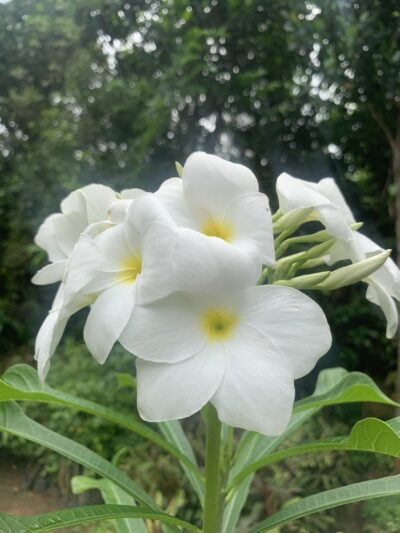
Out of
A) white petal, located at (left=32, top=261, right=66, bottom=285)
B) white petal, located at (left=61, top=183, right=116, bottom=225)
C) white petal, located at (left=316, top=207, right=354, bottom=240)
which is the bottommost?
white petal, located at (left=316, top=207, right=354, bottom=240)

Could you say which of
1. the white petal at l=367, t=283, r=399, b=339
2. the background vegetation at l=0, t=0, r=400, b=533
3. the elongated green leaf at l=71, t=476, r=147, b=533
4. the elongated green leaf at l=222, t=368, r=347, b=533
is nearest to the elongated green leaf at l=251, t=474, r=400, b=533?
the elongated green leaf at l=222, t=368, r=347, b=533

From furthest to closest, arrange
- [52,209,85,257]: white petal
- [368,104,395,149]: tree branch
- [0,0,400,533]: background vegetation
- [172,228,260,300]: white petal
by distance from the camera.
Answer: [368,104,395,149]: tree branch < [0,0,400,533]: background vegetation < [52,209,85,257]: white petal < [172,228,260,300]: white petal

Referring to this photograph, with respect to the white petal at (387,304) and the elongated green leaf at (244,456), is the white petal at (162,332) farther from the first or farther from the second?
the elongated green leaf at (244,456)

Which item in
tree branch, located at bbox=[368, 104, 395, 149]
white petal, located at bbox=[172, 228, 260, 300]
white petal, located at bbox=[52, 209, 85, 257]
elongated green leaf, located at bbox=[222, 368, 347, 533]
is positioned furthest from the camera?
tree branch, located at bbox=[368, 104, 395, 149]

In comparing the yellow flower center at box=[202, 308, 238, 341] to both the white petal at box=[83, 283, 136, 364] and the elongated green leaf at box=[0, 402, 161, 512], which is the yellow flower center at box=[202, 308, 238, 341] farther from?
the elongated green leaf at box=[0, 402, 161, 512]

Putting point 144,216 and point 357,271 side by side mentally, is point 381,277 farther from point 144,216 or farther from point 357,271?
point 144,216

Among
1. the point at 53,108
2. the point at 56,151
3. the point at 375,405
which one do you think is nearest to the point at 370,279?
the point at 375,405

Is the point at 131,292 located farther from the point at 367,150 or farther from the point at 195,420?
the point at 367,150
